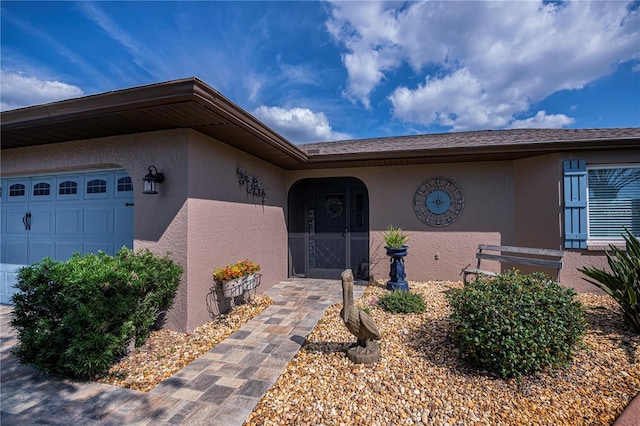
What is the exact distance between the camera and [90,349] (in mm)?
2393

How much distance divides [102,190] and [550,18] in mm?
8486

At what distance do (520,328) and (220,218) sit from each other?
3973mm

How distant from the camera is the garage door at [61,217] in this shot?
4191mm

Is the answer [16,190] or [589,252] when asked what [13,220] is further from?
[589,252]

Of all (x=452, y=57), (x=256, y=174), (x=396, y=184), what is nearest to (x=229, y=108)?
(x=256, y=174)

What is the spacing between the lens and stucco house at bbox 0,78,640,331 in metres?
3.49

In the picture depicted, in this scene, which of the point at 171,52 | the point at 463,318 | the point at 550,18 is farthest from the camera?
the point at 171,52

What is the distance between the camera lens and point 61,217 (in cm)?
452

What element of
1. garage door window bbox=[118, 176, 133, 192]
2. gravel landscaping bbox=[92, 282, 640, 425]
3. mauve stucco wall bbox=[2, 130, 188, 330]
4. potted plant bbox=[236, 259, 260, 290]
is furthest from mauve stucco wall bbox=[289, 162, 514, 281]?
garage door window bbox=[118, 176, 133, 192]

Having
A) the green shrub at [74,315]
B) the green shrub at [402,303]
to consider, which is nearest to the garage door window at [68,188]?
the green shrub at [74,315]

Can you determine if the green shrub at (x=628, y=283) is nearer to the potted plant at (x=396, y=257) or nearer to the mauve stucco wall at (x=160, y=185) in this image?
the potted plant at (x=396, y=257)

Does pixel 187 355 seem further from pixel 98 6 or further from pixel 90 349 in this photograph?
pixel 98 6

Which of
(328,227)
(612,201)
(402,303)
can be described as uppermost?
(612,201)

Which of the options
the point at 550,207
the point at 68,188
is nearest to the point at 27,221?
the point at 68,188
